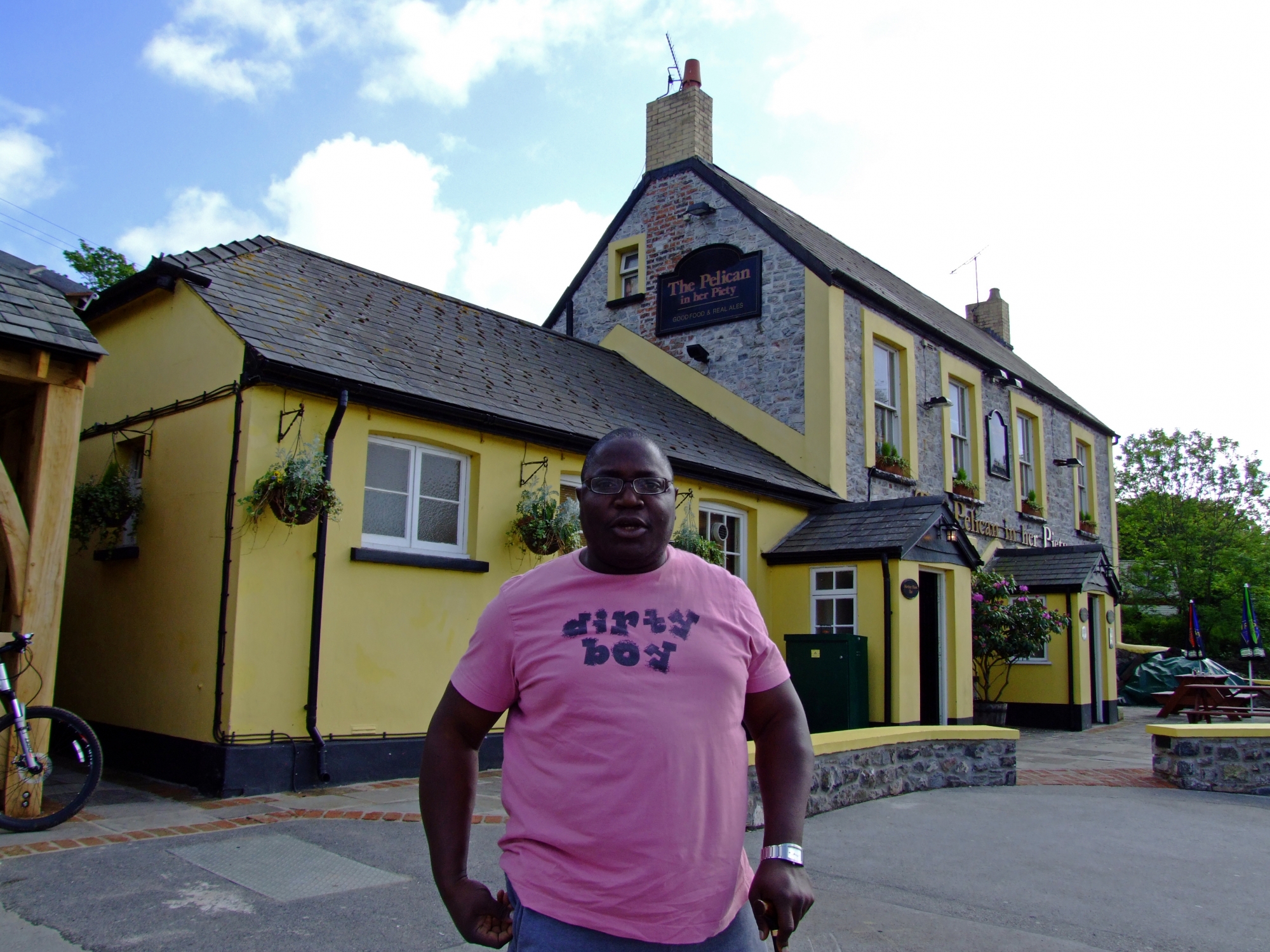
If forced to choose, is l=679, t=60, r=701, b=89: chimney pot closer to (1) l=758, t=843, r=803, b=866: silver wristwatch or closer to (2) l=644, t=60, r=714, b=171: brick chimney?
(2) l=644, t=60, r=714, b=171: brick chimney

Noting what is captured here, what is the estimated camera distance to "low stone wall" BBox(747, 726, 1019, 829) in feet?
26.0

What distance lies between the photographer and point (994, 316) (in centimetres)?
2694

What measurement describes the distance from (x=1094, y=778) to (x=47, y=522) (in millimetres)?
9984

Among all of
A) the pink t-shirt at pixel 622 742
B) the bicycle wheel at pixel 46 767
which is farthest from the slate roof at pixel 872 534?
the pink t-shirt at pixel 622 742

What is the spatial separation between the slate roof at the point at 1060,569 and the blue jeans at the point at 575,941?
1612cm

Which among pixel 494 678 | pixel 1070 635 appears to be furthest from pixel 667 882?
pixel 1070 635

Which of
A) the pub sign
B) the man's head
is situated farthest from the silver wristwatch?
the pub sign

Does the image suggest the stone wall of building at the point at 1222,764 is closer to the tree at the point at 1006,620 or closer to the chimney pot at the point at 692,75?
the tree at the point at 1006,620

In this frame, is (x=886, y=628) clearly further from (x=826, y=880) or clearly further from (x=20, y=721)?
(x=20, y=721)

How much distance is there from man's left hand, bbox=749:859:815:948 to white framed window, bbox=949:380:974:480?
1683 cm

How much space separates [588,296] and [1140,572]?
2559 centimetres

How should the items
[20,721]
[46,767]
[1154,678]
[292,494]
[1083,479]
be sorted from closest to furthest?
[20,721], [46,767], [292,494], [1154,678], [1083,479]

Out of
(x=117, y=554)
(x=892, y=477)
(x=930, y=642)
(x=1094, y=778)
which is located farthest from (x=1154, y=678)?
(x=117, y=554)

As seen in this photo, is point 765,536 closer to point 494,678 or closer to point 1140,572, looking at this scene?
point 494,678
